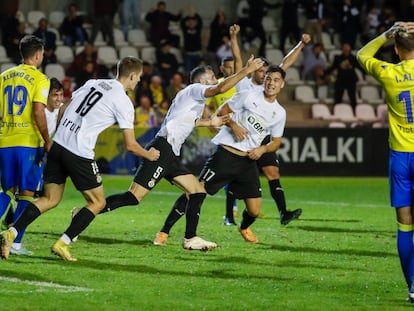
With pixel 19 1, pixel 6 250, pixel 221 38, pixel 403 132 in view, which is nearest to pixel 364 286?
pixel 403 132

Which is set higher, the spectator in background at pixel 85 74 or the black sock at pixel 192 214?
the black sock at pixel 192 214

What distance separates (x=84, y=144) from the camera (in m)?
10.3

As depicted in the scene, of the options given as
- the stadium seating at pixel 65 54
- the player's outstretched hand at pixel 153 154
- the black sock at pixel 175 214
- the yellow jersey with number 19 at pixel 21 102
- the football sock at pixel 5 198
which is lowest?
the stadium seating at pixel 65 54

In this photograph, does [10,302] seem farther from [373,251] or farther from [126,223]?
[126,223]

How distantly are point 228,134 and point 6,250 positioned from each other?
3.38m

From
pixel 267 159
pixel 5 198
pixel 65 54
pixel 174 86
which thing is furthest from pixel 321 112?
pixel 5 198

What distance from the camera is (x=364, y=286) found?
9.50m

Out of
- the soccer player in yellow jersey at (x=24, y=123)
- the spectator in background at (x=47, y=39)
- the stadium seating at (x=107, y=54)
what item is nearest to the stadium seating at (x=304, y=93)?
the stadium seating at (x=107, y=54)

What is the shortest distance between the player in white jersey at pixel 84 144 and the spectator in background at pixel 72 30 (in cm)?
1693

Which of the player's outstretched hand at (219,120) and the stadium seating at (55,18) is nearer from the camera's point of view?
the player's outstretched hand at (219,120)

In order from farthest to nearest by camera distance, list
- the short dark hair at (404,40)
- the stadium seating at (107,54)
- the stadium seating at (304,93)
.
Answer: the stadium seating at (304,93) < the stadium seating at (107,54) < the short dark hair at (404,40)

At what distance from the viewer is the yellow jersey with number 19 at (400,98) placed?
8641 millimetres

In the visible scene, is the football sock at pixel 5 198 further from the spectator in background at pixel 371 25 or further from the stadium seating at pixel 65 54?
the spectator in background at pixel 371 25

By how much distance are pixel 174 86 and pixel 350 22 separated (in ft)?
21.0
